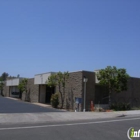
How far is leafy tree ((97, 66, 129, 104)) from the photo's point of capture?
79.9ft

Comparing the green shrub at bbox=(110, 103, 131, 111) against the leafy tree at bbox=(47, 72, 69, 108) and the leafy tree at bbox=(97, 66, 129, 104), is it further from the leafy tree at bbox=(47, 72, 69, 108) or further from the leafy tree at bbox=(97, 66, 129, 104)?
the leafy tree at bbox=(47, 72, 69, 108)

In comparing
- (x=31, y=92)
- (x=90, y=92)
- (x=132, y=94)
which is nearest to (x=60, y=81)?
(x=90, y=92)

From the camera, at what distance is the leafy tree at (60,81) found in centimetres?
2816

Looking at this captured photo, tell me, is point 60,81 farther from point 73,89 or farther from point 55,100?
point 73,89

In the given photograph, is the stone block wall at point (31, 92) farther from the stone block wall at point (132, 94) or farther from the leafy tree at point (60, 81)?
the stone block wall at point (132, 94)

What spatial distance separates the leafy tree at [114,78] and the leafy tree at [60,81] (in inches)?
189

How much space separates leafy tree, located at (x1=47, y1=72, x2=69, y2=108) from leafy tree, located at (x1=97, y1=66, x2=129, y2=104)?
189 inches

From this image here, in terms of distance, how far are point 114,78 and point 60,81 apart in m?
7.22

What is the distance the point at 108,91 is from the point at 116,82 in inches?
138

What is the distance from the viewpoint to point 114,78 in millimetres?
24297

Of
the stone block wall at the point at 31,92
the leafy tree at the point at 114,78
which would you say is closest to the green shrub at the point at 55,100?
the leafy tree at the point at 114,78

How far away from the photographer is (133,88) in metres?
29.8

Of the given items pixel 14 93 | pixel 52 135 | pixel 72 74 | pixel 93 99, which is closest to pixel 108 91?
pixel 93 99

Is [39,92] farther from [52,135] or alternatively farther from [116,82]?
[52,135]
